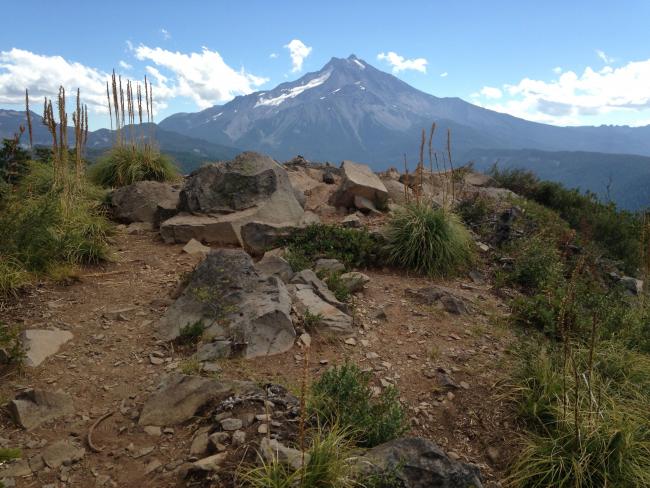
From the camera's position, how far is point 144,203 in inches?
387

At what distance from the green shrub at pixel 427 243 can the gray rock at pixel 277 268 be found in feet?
7.06

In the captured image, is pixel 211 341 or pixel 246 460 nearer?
pixel 246 460

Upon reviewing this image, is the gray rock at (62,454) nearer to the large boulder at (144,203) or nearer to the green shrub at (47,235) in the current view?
the green shrub at (47,235)

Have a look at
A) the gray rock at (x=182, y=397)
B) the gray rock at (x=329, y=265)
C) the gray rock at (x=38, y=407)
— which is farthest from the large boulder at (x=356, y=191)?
the gray rock at (x=38, y=407)

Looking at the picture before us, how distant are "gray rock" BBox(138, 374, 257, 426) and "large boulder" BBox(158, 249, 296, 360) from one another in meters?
0.66

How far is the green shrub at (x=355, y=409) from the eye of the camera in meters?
3.60

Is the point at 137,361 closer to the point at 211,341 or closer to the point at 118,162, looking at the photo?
the point at 211,341

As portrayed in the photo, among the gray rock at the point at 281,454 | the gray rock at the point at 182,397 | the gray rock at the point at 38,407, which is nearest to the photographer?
the gray rock at the point at 281,454

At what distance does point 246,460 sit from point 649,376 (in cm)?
433

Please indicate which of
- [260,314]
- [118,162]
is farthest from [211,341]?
[118,162]

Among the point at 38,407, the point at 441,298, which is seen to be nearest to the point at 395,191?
the point at 441,298

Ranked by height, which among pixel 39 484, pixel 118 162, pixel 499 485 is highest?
pixel 118 162

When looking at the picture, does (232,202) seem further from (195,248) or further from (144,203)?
(144,203)

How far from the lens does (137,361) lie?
4.81 meters
